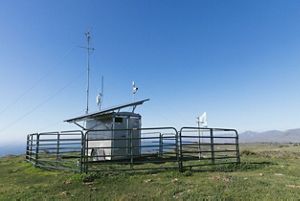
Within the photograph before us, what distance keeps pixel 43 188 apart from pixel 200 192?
13.7 ft

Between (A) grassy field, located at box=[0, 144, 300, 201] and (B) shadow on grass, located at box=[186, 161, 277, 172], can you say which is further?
(B) shadow on grass, located at box=[186, 161, 277, 172]

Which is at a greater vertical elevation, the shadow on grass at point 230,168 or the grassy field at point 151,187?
the shadow on grass at point 230,168

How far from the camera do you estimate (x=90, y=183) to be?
25.5 ft

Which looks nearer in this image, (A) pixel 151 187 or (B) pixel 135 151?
(A) pixel 151 187

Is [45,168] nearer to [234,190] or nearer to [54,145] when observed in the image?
[54,145]

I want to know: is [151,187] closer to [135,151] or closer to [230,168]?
[230,168]

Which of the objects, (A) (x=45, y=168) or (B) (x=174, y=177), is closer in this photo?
(B) (x=174, y=177)

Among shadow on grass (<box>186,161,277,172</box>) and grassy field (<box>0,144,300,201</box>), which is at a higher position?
shadow on grass (<box>186,161,277,172</box>)

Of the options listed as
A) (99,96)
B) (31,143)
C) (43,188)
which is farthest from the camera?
(99,96)

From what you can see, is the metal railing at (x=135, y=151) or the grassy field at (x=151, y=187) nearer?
the grassy field at (x=151, y=187)

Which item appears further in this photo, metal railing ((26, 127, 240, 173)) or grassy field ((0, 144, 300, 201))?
metal railing ((26, 127, 240, 173))

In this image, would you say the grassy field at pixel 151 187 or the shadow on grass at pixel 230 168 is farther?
the shadow on grass at pixel 230 168

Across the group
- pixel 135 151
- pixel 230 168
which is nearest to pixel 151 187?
pixel 230 168

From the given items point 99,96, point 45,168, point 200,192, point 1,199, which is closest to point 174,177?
point 200,192
